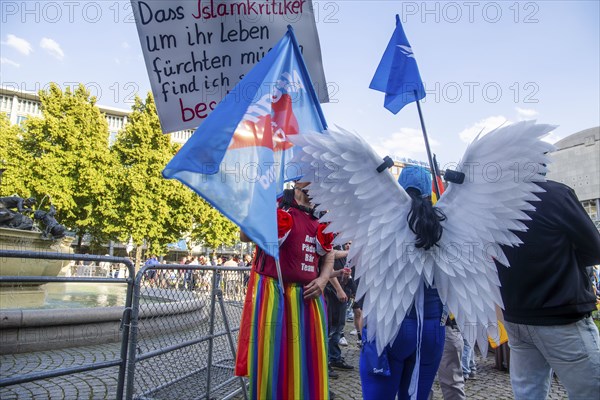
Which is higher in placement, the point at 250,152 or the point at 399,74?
the point at 399,74

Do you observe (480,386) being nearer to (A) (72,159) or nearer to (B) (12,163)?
(A) (72,159)

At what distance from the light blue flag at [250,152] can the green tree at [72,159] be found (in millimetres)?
23836

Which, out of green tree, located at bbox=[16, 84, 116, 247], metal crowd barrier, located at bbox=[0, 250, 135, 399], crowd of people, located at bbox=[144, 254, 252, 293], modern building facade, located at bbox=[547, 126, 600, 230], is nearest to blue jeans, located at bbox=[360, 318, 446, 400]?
metal crowd barrier, located at bbox=[0, 250, 135, 399]

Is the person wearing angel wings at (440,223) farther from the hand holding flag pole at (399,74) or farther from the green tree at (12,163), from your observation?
the green tree at (12,163)

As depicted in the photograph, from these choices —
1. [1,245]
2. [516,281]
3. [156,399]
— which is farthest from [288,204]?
[1,245]

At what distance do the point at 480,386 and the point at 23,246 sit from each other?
320 inches

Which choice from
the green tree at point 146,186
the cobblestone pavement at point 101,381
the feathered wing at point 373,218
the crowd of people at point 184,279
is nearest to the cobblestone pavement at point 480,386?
the cobblestone pavement at point 101,381

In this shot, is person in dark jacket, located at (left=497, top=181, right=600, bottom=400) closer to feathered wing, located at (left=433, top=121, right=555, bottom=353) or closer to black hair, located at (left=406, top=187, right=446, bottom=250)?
feathered wing, located at (left=433, top=121, right=555, bottom=353)

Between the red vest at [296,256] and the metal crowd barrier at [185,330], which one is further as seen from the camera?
the metal crowd barrier at [185,330]

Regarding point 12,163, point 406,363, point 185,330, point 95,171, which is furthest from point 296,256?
point 12,163

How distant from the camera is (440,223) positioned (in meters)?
2.23

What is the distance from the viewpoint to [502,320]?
2775 mm

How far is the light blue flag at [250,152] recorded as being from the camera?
214cm

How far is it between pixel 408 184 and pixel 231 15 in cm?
217
